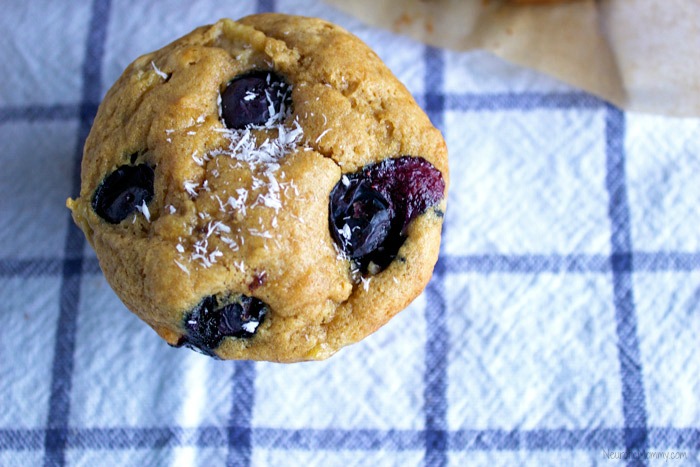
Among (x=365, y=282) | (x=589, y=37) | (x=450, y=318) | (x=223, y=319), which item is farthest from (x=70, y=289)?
(x=589, y=37)

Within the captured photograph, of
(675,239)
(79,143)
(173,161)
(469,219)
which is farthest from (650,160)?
(79,143)

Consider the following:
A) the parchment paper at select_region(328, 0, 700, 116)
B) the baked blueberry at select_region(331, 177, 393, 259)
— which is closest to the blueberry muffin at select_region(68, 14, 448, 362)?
the baked blueberry at select_region(331, 177, 393, 259)

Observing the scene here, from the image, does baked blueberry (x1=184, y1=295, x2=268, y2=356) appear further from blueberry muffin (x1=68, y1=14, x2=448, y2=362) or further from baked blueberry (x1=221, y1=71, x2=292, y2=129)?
baked blueberry (x1=221, y1=71, x2=292, y2=129)

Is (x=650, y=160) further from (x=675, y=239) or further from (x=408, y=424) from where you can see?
(x=408, y=424)

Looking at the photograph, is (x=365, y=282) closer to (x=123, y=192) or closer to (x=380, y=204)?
(x=380, y=204)

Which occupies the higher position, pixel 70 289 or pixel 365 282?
Answer: pixel 365 282

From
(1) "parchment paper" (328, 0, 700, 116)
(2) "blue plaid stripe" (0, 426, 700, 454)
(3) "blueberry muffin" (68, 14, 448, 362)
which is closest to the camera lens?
(3) "blueberry muffin" (68, 14, 448, 362)

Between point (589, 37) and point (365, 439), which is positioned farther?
point (589, 37)
